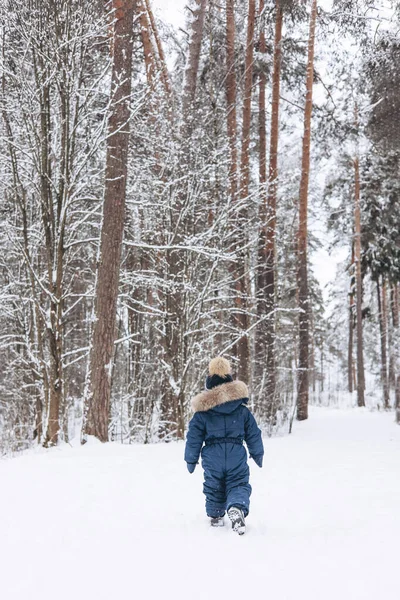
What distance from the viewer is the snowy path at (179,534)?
2607mm

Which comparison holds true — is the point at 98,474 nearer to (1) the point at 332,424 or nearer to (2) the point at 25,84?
(2) the point at 25,84

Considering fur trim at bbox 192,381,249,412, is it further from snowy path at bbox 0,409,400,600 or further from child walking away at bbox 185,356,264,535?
snowy path at bbox 0,409,400,600

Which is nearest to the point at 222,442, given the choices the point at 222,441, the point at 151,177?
the point at 222,441

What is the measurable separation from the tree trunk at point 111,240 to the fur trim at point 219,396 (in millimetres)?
3806

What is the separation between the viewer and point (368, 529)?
3.74m

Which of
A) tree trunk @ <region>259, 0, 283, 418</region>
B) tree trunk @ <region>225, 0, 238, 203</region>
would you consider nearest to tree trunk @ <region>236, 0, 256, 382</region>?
tree trunk @ <region>225, 0, 238, 203</region>

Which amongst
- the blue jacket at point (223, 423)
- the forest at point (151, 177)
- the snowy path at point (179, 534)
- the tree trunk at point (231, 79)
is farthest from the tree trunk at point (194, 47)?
the blue jacket at point (223, 423)

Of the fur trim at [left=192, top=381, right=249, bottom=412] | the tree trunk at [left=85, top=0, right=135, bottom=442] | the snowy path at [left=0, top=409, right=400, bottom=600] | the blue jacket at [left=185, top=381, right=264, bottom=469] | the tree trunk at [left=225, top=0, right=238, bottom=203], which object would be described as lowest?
the snowy path at [left=0, top=409, right=400, bottom=600]

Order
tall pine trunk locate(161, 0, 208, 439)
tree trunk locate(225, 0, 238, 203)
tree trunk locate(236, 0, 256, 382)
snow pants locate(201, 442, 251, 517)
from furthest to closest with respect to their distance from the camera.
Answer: tree trunk locate(236, 0, 256, 382), tree trunk locate(225, 0, 238, 203), tall pine trunk locate(161, 0, 208, 439), snow pants locate(201, 442, 251, 517)

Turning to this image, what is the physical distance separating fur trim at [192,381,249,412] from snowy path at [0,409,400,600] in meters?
0.89

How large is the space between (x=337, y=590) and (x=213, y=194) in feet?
26.9

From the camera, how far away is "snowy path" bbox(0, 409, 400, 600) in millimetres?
2607

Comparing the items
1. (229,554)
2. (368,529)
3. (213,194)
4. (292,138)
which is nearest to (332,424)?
(213,194)

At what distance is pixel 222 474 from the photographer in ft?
12.9
